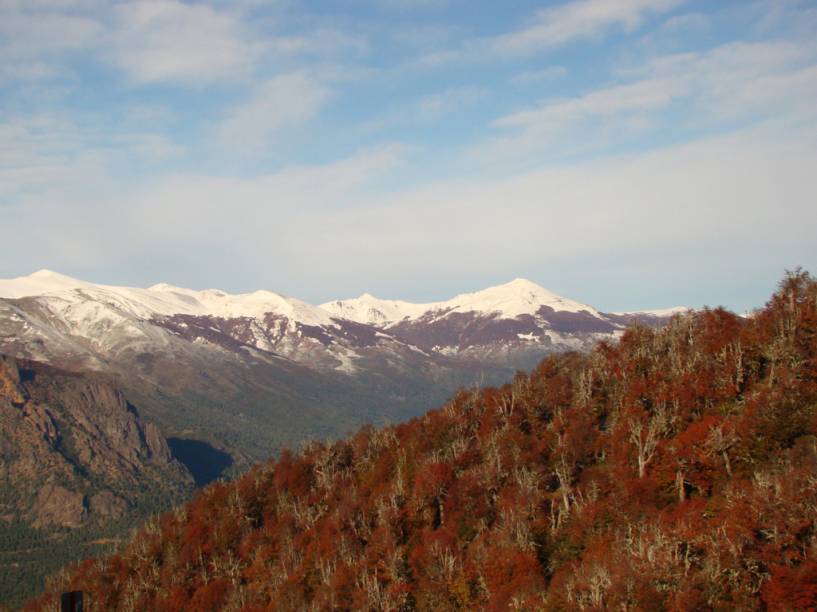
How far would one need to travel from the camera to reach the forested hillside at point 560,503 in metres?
84.3

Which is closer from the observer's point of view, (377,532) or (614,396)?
(377,532)

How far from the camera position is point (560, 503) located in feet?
394

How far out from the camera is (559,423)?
471ft

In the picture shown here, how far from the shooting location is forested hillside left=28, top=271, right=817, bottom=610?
8431 centimetres

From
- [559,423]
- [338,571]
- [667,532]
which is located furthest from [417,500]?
[667,532]

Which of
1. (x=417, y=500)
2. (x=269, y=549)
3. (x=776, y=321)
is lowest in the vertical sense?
(x=269, y=549)

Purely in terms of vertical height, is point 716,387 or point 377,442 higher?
point 716,387

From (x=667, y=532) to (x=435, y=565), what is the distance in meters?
38.9

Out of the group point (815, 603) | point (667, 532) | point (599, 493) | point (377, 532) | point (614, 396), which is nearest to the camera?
point (815, 603)

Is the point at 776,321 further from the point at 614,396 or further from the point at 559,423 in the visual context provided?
the point at 559,423

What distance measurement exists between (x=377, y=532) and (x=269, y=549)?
96.4ft

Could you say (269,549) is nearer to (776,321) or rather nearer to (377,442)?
(377,442)

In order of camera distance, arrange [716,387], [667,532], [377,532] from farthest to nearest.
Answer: [377,532] → [716,387] → [667,532]

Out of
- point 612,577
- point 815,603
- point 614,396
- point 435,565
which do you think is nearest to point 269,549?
point 435,565
